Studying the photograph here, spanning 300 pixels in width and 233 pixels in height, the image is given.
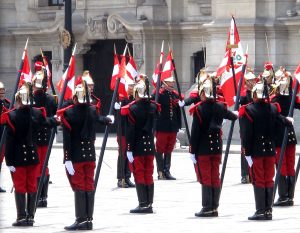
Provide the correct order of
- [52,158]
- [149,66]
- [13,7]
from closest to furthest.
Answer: [52,158] → [149,66] → [13,7]

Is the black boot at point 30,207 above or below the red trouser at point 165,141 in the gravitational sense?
above

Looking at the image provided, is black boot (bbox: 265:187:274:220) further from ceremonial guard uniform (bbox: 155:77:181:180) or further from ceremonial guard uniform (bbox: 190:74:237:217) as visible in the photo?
ceremonial guard uniform (bbox: 155:77:181:180)

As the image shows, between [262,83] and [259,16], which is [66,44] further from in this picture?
[262,83]

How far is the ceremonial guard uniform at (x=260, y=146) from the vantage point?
1875 cm

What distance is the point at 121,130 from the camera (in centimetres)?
2445

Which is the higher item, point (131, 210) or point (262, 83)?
point (262, 83)

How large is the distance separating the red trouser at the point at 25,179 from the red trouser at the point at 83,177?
0.62m

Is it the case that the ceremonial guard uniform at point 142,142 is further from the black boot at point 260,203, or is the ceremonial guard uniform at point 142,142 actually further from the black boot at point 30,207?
the black boot at point 30,207

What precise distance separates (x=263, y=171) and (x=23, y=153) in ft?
9.86

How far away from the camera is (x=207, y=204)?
762 inches

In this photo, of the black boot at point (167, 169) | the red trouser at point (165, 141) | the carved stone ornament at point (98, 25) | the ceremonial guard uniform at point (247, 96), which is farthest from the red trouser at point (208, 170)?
the carved stone ornament at point (98, 25)

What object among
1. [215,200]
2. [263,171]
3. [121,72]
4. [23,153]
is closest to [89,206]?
[23,153]

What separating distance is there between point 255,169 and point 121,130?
5.93 m

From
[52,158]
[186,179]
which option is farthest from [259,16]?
[186,179]
